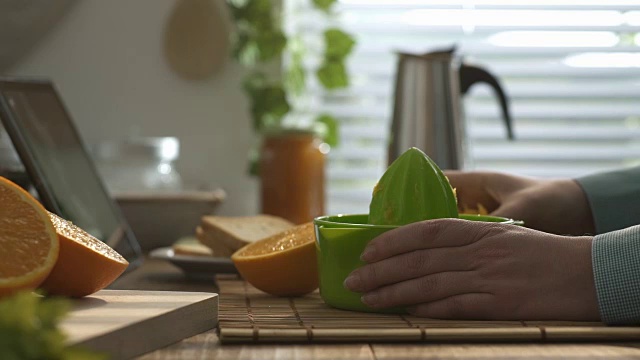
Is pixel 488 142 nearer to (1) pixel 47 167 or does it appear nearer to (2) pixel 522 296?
(1) pixel 47 167

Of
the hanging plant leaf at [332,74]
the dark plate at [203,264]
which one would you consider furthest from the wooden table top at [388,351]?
the hanging plant leaf at [332,74]

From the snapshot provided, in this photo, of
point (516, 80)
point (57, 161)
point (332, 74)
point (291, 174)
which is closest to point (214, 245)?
point (57, 161)

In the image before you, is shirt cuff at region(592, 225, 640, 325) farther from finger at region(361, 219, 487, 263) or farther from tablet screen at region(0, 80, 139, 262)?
tablet screen at region(0, 80, 139, 262)

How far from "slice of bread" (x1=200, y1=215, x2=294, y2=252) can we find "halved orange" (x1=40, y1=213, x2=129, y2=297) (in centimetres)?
45

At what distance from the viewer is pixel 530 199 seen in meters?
1.28

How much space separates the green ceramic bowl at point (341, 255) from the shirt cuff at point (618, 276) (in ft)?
0.35

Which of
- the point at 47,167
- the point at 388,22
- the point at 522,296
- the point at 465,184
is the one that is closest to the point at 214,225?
the point at 47,167

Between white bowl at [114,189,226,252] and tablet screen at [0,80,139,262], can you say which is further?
white bowl at [114,189,226,252]

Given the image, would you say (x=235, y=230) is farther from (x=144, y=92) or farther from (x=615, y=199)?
(x=144, y=92)

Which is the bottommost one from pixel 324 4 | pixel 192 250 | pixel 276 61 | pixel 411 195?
pixel 192 250

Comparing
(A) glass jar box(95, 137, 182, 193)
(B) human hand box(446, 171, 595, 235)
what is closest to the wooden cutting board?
(B) human hand box(446, 171, 595, 235)

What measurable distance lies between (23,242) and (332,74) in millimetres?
1538

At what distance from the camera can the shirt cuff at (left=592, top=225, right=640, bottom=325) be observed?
0.80 metres

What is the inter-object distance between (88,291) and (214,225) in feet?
1.58
